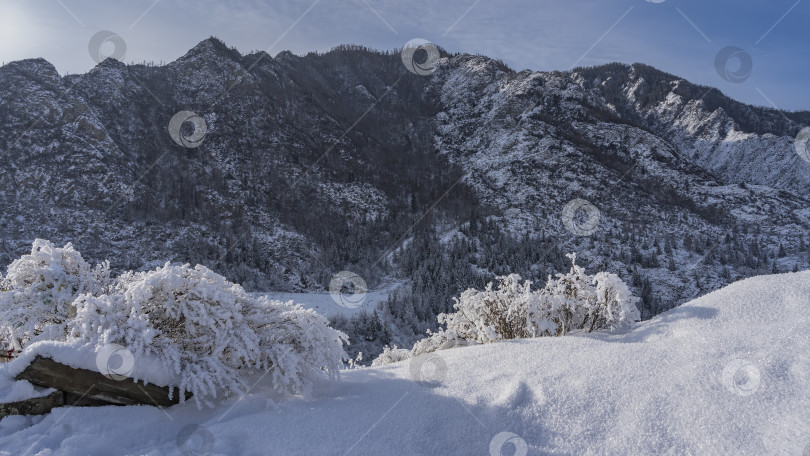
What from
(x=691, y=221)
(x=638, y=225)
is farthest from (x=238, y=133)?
(x=691, y=221)

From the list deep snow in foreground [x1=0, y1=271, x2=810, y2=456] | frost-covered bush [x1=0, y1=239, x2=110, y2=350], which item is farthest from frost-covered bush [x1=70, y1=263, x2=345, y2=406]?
frost-covered bush [x1=0, y1=239, x2=110, y2=350]

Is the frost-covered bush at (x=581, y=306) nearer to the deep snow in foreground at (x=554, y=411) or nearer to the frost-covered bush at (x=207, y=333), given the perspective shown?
the deep snow in foreground at (x=554, y=411)

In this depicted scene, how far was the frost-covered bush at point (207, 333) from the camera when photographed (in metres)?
4.39

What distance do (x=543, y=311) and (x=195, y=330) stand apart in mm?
5523

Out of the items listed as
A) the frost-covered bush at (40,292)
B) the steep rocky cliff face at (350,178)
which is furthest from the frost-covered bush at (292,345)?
the steep rocky cliff face at (350,178)

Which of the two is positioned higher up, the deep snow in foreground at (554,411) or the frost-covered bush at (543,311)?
the frost-covered bush at (543,311)

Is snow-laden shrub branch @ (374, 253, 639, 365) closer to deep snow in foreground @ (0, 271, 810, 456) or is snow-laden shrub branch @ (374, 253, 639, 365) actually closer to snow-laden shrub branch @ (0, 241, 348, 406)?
deep snow in foreground @ (0, 271, 810, 456)

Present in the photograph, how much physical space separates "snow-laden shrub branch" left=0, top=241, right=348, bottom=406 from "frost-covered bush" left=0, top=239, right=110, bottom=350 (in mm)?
16

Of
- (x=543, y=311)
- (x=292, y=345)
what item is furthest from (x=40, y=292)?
(x=543, y=311)

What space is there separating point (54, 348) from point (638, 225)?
69409 millimetres

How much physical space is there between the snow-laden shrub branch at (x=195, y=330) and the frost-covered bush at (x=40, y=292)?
2 cm

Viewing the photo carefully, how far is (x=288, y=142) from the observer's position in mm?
89688

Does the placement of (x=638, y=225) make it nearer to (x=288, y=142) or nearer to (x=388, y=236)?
(x=388, y=236)

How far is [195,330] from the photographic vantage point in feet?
15.9
